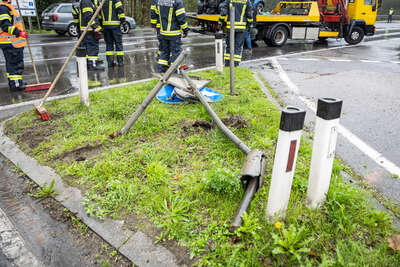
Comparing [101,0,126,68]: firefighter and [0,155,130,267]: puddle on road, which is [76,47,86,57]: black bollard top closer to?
[0,155,130,267]: puddle on road

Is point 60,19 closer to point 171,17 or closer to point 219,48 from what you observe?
point 171,17

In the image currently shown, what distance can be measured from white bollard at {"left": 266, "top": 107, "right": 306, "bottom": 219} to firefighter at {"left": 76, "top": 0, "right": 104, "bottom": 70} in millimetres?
6998

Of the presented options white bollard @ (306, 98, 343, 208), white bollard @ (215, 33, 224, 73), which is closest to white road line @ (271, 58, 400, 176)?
white bollard @ (306, 98, 343, 208)

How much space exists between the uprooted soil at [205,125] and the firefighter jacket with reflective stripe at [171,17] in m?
3.41

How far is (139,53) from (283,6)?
25.4 ft

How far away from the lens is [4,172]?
3.31m

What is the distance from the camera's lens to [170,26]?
6801mm

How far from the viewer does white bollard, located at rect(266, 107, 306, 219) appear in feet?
6.39

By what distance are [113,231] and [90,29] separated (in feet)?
23.0

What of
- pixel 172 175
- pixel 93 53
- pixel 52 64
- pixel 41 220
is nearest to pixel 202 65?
pixel 93 53

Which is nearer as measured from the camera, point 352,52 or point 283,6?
point 352,52

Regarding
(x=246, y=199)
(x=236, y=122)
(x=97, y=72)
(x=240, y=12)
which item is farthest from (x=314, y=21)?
(x=246, y=199)

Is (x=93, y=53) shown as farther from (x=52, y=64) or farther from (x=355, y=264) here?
(x=355, y=264)

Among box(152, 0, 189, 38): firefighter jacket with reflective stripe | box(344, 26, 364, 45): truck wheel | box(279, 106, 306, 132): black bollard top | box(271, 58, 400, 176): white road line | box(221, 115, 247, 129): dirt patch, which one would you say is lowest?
box(271, 58, 400, 176): white road line
